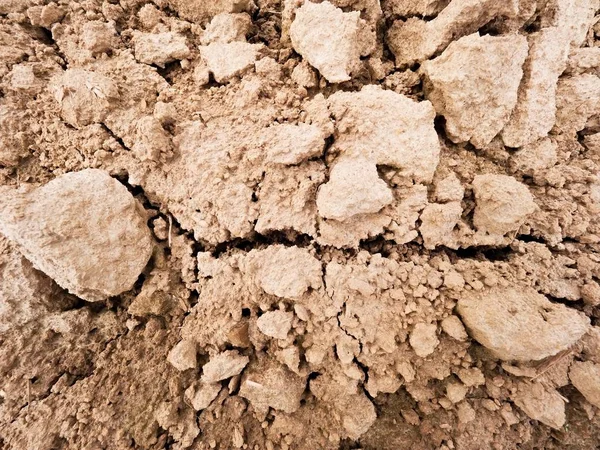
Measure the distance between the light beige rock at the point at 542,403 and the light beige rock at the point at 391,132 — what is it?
2.77 feet

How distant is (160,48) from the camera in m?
1.27

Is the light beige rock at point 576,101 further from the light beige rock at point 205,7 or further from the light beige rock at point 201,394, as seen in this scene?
the light beige rock at point 201,394

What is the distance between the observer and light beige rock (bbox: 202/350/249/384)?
3.62 ft

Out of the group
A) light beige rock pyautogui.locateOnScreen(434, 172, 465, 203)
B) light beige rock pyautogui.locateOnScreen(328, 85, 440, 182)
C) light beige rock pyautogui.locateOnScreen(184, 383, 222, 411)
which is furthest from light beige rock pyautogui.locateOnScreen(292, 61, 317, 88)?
light beige rock pyautogui.locateOnScreen(184, 383, 222, 411)

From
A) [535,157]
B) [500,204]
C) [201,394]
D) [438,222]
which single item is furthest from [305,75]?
[201,394]

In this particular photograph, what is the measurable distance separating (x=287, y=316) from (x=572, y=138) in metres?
1.43

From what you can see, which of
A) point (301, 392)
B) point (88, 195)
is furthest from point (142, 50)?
point (301, 392)

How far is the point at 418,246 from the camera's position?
113 centimetres

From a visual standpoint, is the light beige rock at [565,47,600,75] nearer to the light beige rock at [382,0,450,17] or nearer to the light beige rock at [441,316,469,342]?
the light beige rock at [382,0,450,17]

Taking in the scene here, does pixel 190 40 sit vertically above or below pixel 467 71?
above

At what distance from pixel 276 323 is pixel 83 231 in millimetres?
819

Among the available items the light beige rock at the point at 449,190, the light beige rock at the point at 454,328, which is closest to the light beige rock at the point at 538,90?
the light beige rock at the point at 449,190

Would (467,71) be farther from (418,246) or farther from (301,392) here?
(301,392)

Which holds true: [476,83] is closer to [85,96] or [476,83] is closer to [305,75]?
[305,75]
